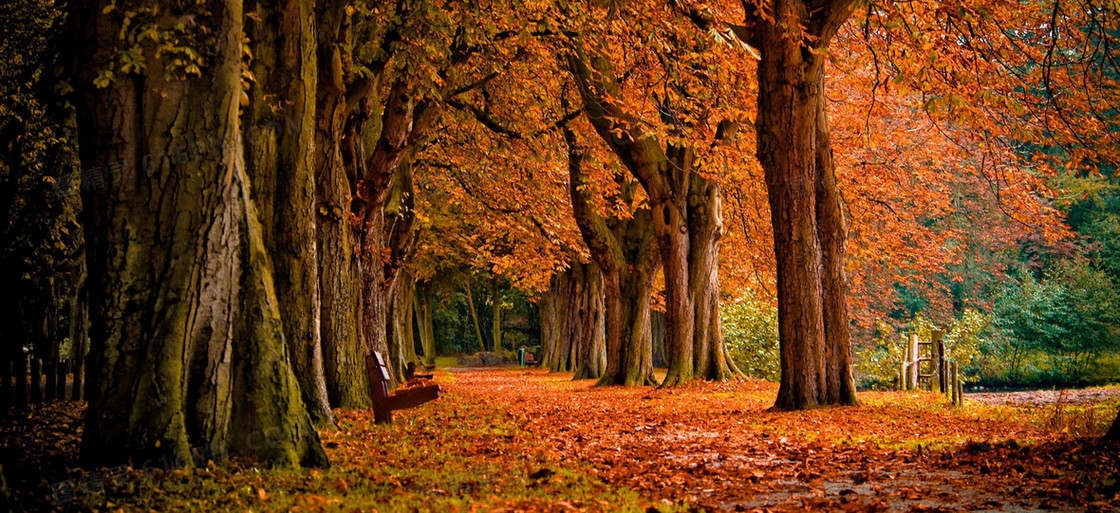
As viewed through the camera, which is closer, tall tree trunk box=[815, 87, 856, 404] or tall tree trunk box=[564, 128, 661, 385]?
tall tree trunk box=[815, 87, 856, 404]

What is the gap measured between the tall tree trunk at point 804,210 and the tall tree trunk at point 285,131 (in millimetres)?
6677

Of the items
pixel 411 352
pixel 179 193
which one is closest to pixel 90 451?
pixel 179 193

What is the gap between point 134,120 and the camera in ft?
17.8

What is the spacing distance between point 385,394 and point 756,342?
895 inches

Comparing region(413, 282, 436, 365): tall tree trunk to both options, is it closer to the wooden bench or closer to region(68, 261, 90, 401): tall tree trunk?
region(68, 261, 90, 401): tall tree trunk

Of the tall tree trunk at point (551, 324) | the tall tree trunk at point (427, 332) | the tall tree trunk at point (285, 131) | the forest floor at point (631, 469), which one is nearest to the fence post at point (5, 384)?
the forest floor at point (631, 469)

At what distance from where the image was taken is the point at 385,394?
28.7 feet

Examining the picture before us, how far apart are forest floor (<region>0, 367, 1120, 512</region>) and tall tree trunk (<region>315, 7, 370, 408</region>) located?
80cm

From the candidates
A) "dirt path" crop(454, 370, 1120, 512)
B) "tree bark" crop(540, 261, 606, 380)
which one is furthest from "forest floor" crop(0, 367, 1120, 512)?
"tree bark" crop(540, 261, 606, 380)

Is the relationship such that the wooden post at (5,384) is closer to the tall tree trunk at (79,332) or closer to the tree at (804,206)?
the tall tree trunk at (79,332)

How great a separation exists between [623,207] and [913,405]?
9.73 meters

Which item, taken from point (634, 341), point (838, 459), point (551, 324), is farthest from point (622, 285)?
point (551, 324)

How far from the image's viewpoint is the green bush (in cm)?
2911

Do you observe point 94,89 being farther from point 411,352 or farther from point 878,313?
point 878,313
